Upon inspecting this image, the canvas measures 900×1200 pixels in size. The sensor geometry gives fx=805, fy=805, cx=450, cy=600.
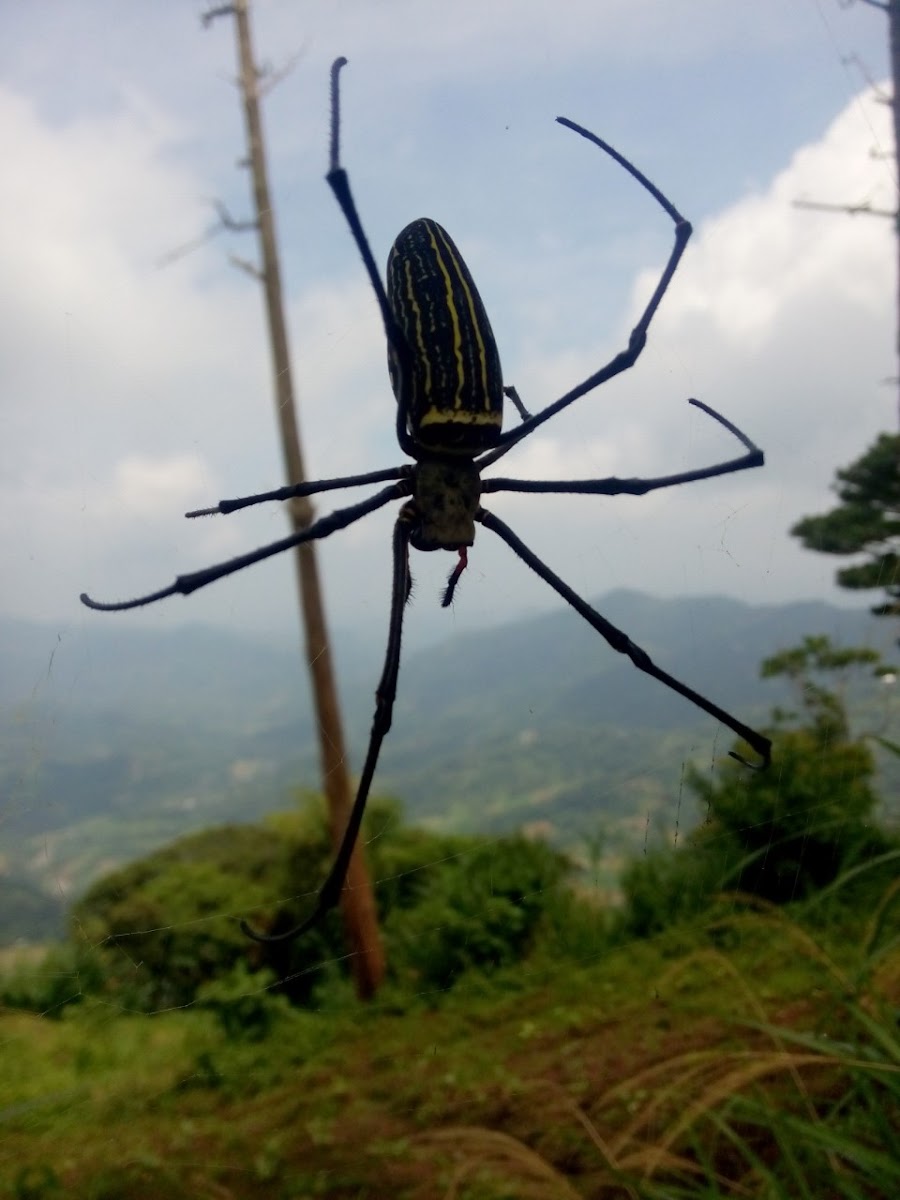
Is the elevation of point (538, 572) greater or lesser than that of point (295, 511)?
lesser

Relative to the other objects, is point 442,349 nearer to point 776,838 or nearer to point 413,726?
point 776,838

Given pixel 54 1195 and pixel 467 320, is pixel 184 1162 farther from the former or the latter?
pixel 467 320

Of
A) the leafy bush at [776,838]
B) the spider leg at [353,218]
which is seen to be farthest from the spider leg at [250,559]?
the leafy bush at [776,838]

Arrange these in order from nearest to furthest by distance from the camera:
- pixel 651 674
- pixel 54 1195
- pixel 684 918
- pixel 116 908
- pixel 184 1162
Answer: pixel 651 674 < pixel 54 1195 < pixel 184 1162 < pixel 684 918 < pixel 116 908

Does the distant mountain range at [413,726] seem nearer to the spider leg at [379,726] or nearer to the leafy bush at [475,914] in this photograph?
the spider leg at [379,726]

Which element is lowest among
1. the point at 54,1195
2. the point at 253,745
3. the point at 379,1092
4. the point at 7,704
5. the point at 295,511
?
the point at 253,745

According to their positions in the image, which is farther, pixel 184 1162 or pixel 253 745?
pixel 253 745

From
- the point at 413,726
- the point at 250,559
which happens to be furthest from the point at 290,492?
the point at 413,726

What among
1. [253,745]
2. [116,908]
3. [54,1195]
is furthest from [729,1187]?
[253,745]
